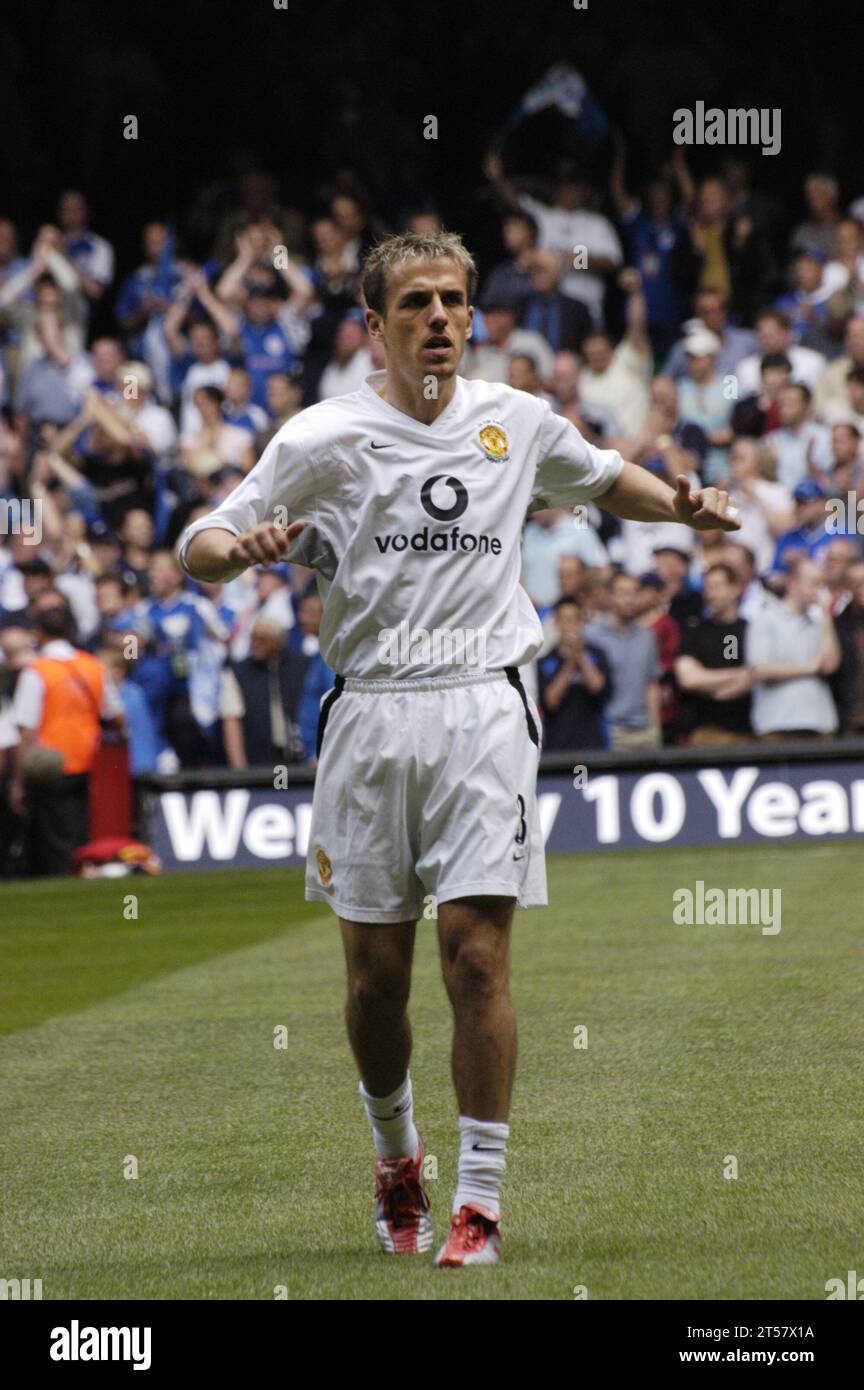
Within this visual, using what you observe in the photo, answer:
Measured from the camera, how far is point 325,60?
77.3 feet

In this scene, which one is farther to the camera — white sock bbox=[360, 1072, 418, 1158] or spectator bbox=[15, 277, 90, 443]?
spectator bbox=[15, 277, 90, 443]

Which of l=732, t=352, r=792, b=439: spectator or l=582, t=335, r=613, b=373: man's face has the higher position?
l=582, t=335, r=613, b=373: man's face

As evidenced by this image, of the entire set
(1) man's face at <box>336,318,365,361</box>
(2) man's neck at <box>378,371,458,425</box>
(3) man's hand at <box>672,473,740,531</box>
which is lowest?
(3) man's hand at <box>672,473,740,531</box>

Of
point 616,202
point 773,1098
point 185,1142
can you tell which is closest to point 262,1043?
point 185,1142

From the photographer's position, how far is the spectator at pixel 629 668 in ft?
53.1

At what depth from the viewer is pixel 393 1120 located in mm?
5453

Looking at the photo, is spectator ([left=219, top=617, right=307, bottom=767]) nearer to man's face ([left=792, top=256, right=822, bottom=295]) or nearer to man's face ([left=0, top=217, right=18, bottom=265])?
man's face ([left=792, top=256, right=822, bottom=295])

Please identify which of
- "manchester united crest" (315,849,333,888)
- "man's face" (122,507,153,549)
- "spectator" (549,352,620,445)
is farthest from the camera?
"man's face" (122,507,153,549)

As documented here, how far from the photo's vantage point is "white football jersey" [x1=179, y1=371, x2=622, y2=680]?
5270mm

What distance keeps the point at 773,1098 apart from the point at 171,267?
16236 mm

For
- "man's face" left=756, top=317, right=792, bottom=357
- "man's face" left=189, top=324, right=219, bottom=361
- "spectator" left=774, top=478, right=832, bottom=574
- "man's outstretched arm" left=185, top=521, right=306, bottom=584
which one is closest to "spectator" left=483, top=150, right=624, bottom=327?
"man's face" left=756, top=317, right=792, bottom=357

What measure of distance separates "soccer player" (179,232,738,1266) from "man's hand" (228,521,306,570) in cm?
13
